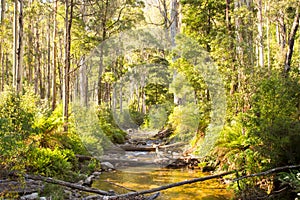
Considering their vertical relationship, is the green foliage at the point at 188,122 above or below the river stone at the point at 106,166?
above

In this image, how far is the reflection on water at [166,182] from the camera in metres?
7.14

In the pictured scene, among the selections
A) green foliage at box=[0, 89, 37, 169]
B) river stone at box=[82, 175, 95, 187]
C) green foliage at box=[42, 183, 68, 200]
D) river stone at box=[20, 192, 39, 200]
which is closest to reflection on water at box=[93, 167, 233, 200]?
river stone at box=[82, 175, 95, 187]

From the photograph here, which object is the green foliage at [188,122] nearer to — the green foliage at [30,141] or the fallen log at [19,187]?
the green foliage at [30,141]

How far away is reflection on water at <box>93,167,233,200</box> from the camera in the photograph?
714cm

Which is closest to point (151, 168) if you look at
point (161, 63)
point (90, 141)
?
point (90, 141)

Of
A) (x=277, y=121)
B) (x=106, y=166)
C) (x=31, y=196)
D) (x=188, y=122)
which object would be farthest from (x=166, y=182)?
(x=188, y=122)

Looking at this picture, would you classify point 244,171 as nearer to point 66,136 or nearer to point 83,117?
point 66,136

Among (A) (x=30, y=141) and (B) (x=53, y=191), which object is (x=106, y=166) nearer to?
(A) (x=30, y=141)

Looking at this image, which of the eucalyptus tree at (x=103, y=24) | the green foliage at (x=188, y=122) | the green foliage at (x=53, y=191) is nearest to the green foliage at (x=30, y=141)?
the green foliage at (x=53, y=191)

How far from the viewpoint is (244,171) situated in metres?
6.61

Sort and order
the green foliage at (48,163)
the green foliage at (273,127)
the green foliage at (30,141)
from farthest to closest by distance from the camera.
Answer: the green foliage at (48,163)
the green foliage at (273,127)
the green foliage at (30,141)

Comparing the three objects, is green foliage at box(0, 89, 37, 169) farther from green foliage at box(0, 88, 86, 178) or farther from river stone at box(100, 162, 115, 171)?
river stone at box(100, 162, 115, 171)

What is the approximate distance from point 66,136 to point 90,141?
1224 millimetres

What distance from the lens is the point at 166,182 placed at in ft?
27.6
